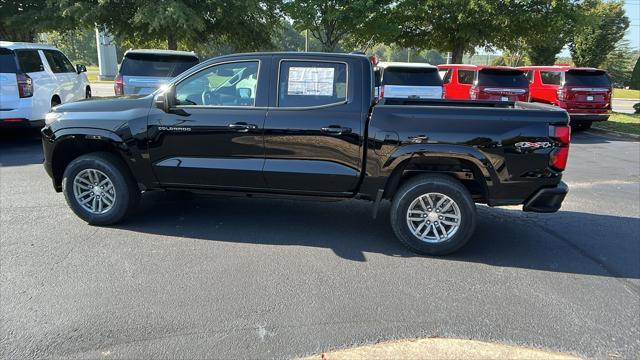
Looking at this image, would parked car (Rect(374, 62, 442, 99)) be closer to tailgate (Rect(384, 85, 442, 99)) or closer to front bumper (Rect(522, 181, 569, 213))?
tailgate (Rect(384, 85, 442, 99))

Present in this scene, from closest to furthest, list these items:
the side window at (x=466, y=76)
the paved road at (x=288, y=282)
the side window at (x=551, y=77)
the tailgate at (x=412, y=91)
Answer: the paved road at (x=288, y=282) < the tailgate at (x=412, y=91) < the side window at (x=551, y=77) < the side window at (x=466, y=76)

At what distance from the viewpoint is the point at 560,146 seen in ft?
13.5

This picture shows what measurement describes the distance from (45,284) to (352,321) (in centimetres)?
243

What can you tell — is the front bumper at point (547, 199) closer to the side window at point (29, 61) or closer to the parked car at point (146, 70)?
the parked car at point (146, 70)

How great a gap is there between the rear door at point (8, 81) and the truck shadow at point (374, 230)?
4399 mm

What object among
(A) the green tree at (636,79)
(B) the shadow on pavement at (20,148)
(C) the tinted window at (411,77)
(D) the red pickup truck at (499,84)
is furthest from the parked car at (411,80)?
(A) the green tree at (636,79)

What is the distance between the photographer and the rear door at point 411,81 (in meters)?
11.4

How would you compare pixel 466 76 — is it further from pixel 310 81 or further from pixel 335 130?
pixel 335 130

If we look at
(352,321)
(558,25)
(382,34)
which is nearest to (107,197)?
(352,321)

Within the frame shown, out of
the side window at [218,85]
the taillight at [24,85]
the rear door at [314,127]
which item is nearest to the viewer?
the rear door at [314,127]

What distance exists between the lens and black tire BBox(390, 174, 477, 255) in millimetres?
4309

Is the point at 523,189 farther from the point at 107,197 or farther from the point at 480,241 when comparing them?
the point at 107,197

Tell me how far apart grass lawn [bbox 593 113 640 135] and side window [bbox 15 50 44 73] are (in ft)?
50.1

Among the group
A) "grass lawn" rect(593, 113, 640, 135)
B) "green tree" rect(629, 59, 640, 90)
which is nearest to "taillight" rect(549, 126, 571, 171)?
"grass lawn" rect(593, 113, 640, 135)
